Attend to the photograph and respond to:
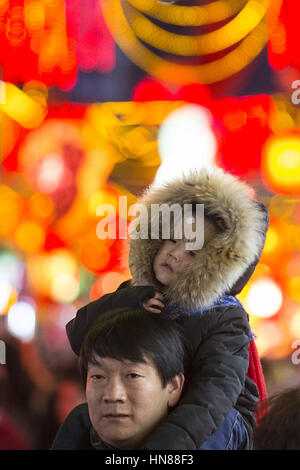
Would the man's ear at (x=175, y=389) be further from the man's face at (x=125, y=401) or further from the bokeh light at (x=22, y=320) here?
the bokeh light at (x=22, y=320)

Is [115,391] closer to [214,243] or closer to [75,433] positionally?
[75,433]

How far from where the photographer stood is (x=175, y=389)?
110 cm

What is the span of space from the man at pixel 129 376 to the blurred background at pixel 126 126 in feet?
5.84

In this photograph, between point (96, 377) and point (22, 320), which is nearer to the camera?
point (96, 377)

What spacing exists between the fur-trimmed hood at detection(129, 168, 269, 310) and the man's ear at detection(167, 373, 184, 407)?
127mm

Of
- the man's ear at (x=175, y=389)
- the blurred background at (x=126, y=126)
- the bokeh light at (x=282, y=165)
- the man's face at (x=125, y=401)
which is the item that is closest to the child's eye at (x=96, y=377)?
the man's face at (x=125, y=401)

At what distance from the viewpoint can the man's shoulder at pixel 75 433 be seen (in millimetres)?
1137

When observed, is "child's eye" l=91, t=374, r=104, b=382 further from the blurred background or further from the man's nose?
the blurred background

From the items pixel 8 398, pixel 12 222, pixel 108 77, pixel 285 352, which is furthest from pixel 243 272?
pixel 12 222

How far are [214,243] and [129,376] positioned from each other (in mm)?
289

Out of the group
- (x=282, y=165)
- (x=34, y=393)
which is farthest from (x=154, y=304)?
(x=282, y=165)

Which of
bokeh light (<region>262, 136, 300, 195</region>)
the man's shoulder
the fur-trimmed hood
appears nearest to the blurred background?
bokeh light (<region>262, 136, 300, 195</region>)

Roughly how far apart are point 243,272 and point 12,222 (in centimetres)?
248

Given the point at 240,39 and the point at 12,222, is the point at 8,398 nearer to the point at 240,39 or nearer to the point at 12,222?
the point at 12,222
